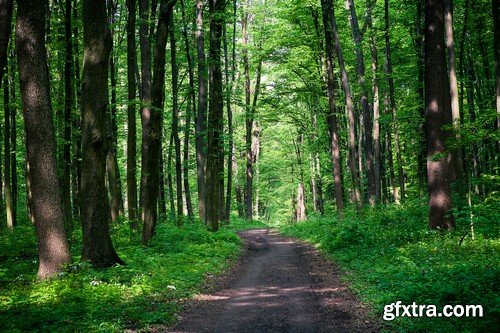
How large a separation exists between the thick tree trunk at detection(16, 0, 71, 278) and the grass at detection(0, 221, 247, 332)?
2.01 feet

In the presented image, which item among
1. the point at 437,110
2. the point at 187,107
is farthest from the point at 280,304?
the point at 187,107

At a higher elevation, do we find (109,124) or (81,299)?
(109,124)

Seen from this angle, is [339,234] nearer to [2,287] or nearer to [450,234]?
[450,234]

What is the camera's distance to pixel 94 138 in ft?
32.8

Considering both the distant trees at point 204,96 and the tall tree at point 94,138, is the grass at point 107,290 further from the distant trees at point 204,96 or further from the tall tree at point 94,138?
the distant trees at point 204,96

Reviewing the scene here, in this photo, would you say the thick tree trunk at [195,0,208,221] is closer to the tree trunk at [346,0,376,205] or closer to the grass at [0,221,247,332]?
the tree trunk at [346,0,376,205]

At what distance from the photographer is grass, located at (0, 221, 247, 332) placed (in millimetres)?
6613

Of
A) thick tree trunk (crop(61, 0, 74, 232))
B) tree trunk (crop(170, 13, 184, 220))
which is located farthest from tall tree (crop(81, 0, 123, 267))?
tree trunk (crop(170, 13, 184, 220))

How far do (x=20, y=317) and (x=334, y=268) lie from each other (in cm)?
829

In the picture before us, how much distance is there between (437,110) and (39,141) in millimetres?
11069

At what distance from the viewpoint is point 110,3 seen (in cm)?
1936

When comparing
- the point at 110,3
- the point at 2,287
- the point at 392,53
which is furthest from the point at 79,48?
the point at 392,53

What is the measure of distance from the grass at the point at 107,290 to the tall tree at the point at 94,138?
2.33ft

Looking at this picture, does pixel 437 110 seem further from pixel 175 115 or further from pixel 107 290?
pixel 175 115
